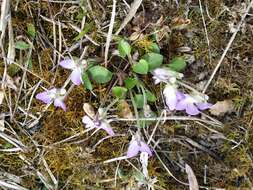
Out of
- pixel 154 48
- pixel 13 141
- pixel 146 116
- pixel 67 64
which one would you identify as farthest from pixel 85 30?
pixel 13 141

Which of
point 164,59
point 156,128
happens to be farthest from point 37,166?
point 164,59

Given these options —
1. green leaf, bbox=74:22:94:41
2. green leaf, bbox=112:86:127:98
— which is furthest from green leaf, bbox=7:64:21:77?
green leaf, bbox=112:86:127:98

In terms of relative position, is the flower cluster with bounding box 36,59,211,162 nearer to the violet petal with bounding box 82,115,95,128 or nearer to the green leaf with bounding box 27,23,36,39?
the violet petal with bounding box 82,115,95,128

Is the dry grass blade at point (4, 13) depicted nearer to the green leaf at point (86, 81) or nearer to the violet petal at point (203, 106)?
the green leaf at point (86, 81)

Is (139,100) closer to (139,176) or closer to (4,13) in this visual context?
(139,176)

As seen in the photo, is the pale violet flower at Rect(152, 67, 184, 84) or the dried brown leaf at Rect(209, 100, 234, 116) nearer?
the pale violet flower at Rect(152, 67, 184, 84)

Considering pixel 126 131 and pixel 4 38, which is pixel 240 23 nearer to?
pixel 126 131

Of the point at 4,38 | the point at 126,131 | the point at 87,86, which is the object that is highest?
the point at 4,38

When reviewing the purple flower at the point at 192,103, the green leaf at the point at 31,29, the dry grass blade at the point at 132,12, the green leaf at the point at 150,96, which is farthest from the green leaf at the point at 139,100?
the green leaf at the point at 31,29
